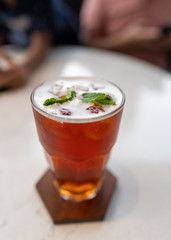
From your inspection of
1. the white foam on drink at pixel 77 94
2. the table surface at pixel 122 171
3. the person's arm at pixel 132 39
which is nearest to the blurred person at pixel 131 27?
the person's arm at pixel 132 39

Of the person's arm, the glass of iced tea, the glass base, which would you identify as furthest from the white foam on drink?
the person's arm

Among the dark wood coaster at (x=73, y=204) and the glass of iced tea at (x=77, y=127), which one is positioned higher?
the glass of iced tea at (x=77, y=127)

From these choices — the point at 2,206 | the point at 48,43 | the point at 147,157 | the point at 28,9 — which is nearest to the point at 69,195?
the point at 2,206

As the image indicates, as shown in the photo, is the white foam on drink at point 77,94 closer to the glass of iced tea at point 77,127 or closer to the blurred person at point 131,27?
the glass of iced tea at point 77,127

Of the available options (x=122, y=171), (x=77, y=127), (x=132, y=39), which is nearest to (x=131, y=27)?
(x=132, y=39)

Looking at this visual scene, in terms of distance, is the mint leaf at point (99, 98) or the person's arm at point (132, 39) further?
the person's arm at point (132, 39)

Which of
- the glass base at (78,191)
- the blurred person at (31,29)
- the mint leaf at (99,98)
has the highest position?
the mint leaf at (99,98)
